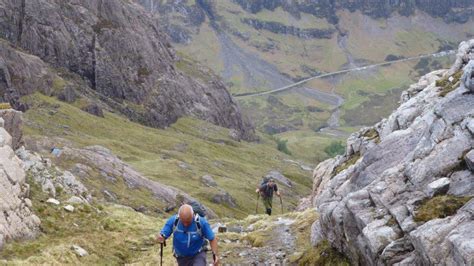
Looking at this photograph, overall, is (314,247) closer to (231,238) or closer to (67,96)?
(231,238)

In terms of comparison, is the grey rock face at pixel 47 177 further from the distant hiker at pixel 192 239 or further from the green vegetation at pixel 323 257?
the green vegetation at pixel 323 257

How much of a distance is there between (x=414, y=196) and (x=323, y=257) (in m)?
6.13

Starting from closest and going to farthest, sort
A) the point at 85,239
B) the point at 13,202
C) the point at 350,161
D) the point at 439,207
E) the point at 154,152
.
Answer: the point at 439,207 < the point at 13,202 < the point at 85,239 < the point at 350,161 < the point at 154,152

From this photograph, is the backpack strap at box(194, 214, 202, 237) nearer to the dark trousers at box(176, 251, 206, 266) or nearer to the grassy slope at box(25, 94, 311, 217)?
the dark trousers at box(176, 251, 206, 266)

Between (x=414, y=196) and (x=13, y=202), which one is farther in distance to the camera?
(x=13, y=202)

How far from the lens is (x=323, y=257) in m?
24.5

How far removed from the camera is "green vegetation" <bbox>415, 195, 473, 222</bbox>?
18.3m

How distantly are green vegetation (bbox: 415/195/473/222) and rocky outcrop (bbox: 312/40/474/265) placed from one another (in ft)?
0.22

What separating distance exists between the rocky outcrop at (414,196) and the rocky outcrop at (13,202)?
49.7 ft

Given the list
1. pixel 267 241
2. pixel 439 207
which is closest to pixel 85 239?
pixel 267 241

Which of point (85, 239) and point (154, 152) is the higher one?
point (85, 239)

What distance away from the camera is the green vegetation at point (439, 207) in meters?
18.3

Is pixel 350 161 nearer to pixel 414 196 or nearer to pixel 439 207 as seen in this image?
pixel 414 196

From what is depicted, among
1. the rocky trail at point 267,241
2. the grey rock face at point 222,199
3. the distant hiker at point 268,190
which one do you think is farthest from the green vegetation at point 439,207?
the grey rock face at point 222,199
